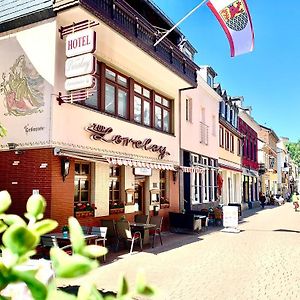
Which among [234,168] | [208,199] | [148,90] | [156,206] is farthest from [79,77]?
[234,168]

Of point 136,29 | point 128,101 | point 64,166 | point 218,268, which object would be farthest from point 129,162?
point 218,268

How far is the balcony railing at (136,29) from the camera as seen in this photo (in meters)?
9.35

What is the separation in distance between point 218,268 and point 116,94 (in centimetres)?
668

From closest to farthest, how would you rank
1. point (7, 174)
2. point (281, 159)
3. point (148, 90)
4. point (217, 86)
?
point (7, 174) < point (148, 90) < point (217, 86) < point (281, 159)

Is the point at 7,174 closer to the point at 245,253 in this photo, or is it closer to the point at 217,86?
the point at 245,253

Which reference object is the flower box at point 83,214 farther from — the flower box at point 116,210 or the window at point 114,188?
the window at point 114,188

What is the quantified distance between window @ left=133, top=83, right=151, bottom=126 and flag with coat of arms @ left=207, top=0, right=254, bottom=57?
149 inches

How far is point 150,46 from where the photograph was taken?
12062mm

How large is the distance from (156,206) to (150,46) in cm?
658

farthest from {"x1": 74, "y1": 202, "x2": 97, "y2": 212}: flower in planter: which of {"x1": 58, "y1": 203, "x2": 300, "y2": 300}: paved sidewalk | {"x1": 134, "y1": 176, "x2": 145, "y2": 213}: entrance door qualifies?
{"x1": 134, "y1": 176, "x2": 145, "y2": 213}: entrance door

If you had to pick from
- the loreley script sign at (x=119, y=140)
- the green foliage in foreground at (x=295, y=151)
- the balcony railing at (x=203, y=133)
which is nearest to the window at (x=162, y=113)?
the loreley script sign at (x=119, y=140)

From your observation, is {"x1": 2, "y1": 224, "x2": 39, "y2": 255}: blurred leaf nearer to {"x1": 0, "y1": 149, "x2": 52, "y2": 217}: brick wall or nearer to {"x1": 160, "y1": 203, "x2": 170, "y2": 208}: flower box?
{"x1": 0, "y1": 149, "x2": 52, "y2": 217}: brick wall

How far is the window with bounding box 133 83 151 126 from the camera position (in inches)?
555

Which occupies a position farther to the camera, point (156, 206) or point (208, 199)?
point (208, 199)
